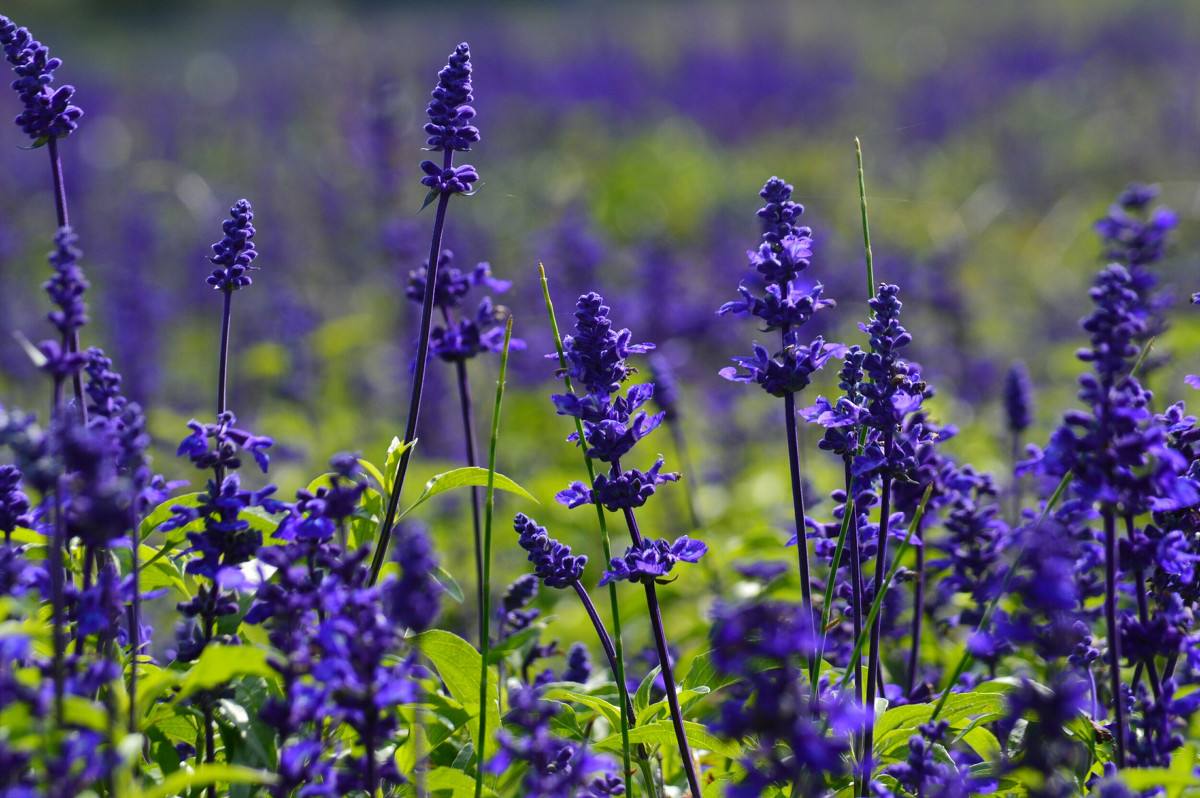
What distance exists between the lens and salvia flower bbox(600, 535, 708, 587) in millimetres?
2871

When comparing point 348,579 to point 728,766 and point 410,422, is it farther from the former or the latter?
point 728,766

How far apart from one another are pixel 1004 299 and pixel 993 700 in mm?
11763

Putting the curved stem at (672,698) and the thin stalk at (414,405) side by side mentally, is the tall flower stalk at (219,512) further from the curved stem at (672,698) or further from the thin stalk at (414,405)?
the curved stem at (672,698)

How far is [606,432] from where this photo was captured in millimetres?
2963

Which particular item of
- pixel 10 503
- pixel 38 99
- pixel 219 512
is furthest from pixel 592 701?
pixel 38 99

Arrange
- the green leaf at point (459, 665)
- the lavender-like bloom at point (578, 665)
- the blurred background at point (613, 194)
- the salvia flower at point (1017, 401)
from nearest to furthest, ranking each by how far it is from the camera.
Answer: the green leaf at point (459, 665), the lavender-like bloom at point (578, 665), the salvia flower at point (1017, 401), the blurred background at point (613, 194)

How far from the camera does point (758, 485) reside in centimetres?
793

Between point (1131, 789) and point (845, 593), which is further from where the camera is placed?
point (845, 593)

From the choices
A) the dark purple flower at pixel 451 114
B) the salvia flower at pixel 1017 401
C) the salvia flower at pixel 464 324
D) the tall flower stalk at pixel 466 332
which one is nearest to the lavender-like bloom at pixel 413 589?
the dark purple flower at pixel 451 114

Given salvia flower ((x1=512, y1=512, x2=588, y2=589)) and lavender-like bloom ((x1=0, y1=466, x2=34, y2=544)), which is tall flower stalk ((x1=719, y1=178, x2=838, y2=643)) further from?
lavender-like bloom ((x1=0, y1=466, x2=34, y2=544))

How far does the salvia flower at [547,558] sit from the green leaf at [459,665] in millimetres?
266

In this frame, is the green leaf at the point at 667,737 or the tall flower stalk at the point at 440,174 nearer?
the green leaf at the point at 667,737

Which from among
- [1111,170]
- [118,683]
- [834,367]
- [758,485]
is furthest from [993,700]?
[1111,170]

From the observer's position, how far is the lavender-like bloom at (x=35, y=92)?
10.2 ft
